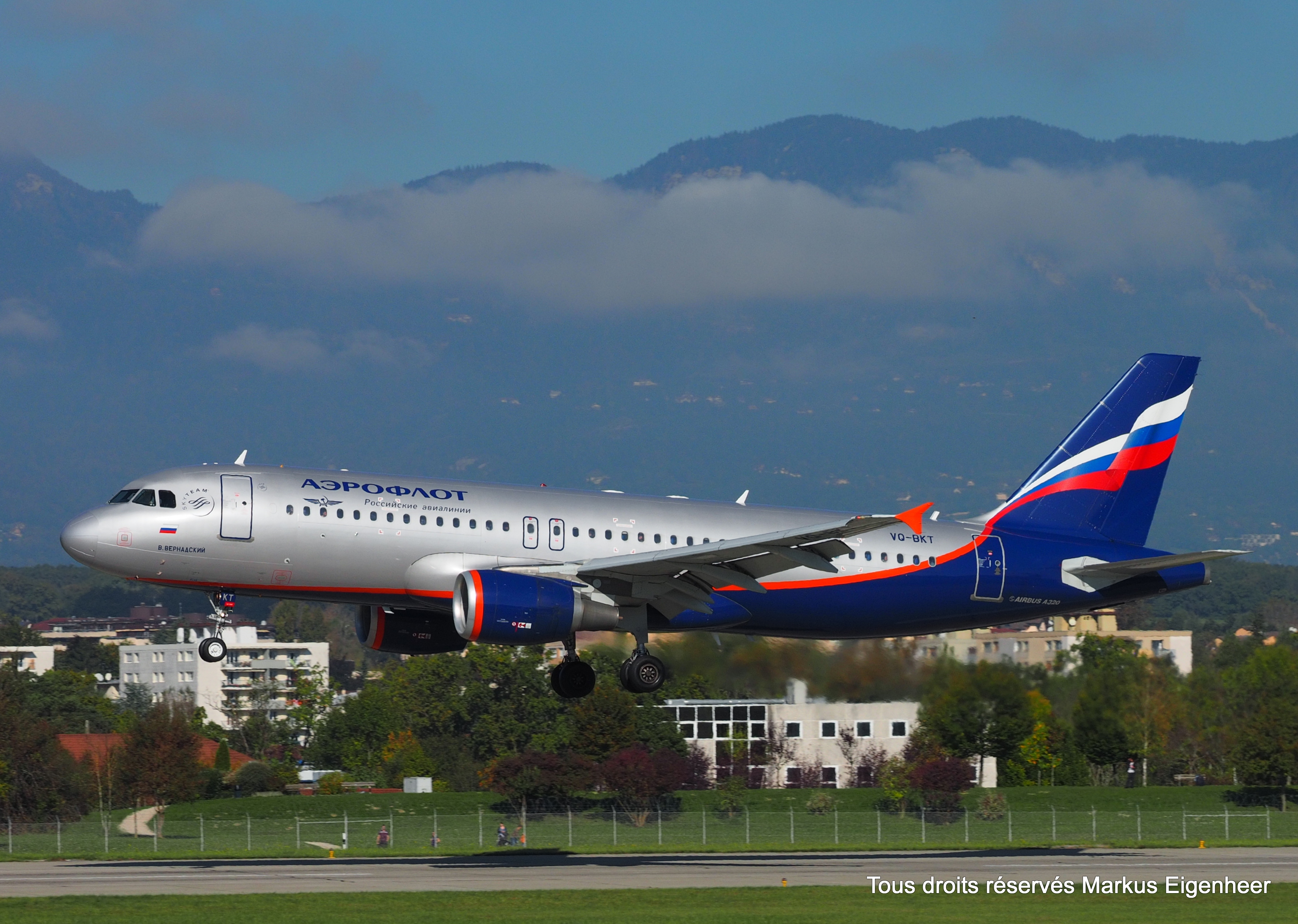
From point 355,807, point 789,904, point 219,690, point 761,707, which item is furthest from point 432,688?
point 789,904

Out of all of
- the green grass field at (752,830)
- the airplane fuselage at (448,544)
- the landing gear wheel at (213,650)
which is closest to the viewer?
the airplane fuselage at (448,544)

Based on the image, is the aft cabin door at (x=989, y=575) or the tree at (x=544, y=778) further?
the tree at (x=544, y=778)

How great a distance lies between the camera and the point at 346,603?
40250 mm

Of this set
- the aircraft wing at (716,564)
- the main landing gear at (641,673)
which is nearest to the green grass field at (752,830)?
the main landing gear at (641,673)

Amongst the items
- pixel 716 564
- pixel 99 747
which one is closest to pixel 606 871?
pixel 716 564

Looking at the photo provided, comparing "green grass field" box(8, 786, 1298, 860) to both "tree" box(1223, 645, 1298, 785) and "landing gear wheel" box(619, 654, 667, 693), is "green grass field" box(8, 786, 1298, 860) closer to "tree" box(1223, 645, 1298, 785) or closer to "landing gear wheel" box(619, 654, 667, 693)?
"tree" box(1223, 645, 1298, 785)

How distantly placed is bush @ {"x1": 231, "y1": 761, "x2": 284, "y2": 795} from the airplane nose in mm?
66046

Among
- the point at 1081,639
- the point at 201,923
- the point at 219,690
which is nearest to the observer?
the point at 201,923

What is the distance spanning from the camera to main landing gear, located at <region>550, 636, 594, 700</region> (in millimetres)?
40844

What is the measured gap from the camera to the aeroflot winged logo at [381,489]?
38.5m

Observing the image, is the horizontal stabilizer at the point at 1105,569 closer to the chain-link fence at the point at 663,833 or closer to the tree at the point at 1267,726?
the chain-link fence at the point at 663,833

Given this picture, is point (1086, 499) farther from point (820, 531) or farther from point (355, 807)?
point (355, 807)

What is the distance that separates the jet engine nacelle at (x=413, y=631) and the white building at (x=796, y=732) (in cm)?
1124

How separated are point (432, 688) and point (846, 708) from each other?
9259 cm
